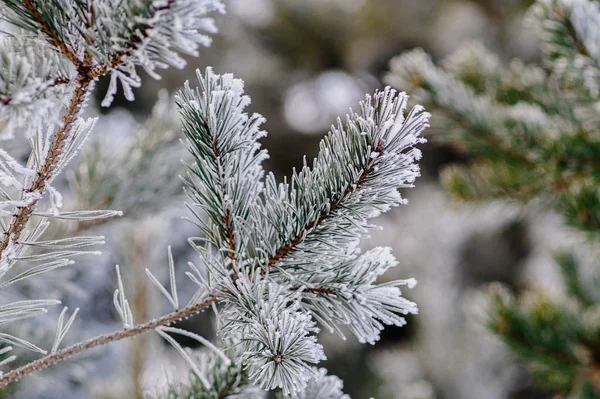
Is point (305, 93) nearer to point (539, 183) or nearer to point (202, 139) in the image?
point (539, 183)

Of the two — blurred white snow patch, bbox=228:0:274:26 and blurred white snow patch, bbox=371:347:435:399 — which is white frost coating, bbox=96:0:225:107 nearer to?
blurred white snow patch, bbox=371:347:435:399

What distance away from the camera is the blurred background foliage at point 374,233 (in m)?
0.53

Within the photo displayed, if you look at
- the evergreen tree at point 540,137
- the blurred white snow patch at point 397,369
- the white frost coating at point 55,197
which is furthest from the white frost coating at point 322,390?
the blurred white snow patch at point 397,369

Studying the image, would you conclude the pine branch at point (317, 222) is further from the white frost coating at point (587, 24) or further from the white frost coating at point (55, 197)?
the white frost coating at point (587, 24)

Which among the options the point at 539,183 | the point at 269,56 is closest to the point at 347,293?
the point at 539,183

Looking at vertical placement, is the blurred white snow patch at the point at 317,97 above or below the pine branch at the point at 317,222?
above

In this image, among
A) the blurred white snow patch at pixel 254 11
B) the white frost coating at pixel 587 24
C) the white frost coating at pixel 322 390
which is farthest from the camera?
the blurred white snow patch at pixel 254 11

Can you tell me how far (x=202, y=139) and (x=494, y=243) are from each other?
9.17ft

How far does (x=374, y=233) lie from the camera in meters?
2.01

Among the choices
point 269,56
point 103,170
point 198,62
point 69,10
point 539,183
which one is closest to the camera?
point 69,10

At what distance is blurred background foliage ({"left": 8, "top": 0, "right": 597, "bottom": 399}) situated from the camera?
1.74ft

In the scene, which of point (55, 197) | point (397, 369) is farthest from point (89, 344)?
point (397, 369)

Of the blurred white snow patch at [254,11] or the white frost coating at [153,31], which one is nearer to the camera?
the white frost coating at [153,31]

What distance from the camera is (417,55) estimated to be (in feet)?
1.94
